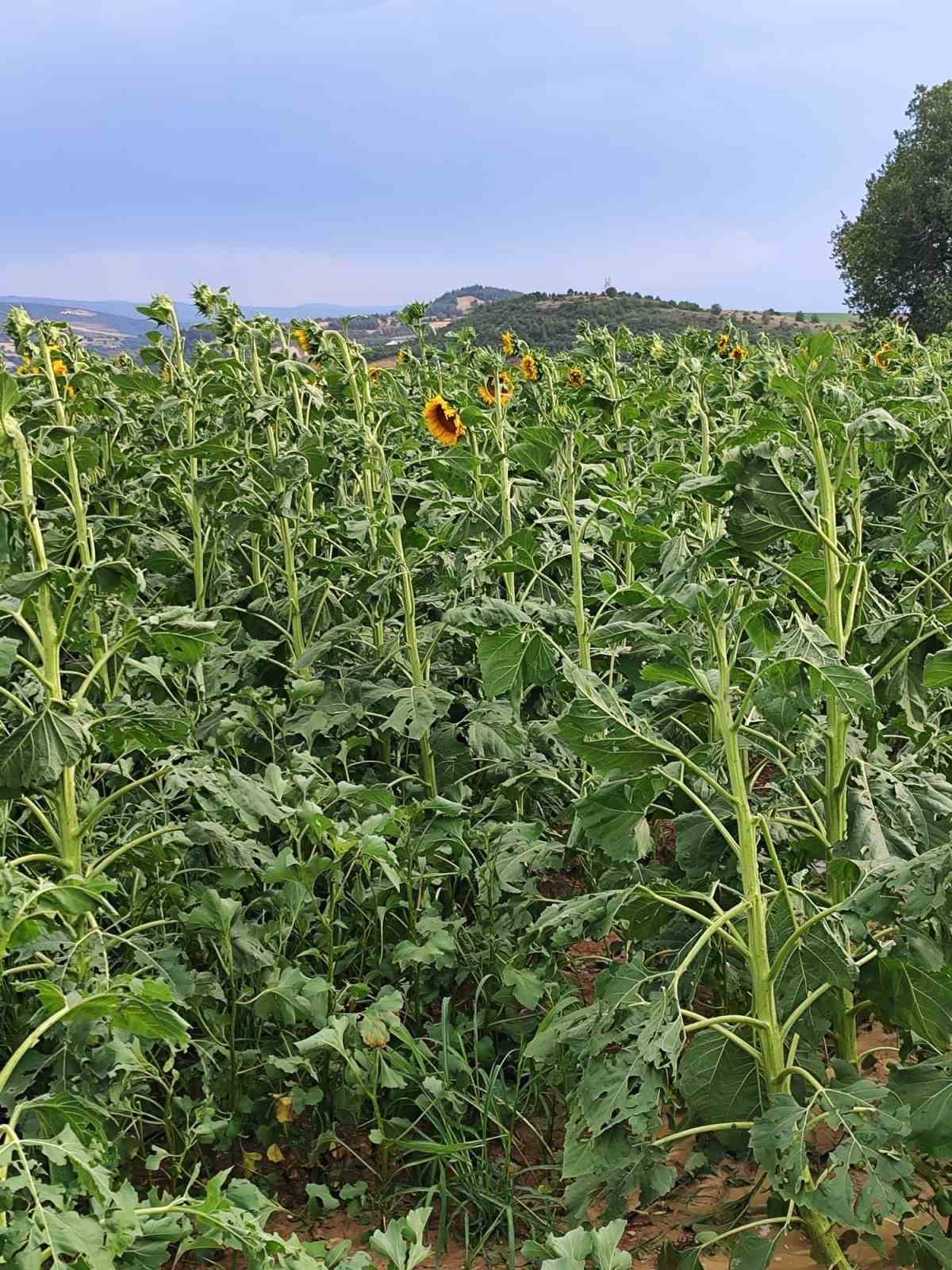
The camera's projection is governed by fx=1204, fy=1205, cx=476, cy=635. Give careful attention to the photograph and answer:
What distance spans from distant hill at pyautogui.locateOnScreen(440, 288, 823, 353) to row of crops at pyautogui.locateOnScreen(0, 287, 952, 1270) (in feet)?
53.3

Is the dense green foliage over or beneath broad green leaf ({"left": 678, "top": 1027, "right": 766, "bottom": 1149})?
over

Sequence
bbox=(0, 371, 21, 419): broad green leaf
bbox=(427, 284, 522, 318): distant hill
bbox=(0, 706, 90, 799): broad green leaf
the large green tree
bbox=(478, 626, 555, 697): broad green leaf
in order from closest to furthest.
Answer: bbox=(0, 706, 90, 799): broad green leaf, bbox=(0, 371, 21, 419): broad green leaf, bbox=(478, 626, 555, 697): broad green leaf, bbox=(427, 284, 522, 318): distant hill, the large green tree

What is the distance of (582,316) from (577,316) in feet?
0.68

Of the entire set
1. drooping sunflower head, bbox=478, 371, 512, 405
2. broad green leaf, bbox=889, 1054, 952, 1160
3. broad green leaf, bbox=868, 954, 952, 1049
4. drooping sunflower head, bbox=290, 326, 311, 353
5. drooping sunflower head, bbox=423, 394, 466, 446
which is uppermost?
drooping sunflower head, bbox=290, 326, 311, 353

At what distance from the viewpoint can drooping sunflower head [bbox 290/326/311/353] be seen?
5523mm

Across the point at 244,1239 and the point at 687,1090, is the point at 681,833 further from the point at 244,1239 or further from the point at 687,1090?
the point at 244,1239

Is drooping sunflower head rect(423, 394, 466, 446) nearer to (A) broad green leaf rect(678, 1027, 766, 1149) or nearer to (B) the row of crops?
(B) the row of crops

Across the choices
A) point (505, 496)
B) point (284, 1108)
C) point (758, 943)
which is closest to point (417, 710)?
point (505, 496)

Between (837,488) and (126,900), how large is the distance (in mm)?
2011

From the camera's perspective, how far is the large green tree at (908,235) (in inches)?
1491

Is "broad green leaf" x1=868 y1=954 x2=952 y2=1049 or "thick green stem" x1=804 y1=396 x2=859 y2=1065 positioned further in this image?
"thick green stem" x1=804 y1=396 x2=859 y2=1065

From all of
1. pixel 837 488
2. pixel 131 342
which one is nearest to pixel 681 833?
pixel 837 488

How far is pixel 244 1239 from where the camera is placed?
1.79 meters

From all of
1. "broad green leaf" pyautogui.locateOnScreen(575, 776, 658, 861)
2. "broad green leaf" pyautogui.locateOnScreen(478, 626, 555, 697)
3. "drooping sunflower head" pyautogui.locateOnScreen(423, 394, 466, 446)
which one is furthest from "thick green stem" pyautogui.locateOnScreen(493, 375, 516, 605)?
"broad green leaf" pyautogui.locateOnScreen(575, 776, 658, 861)
